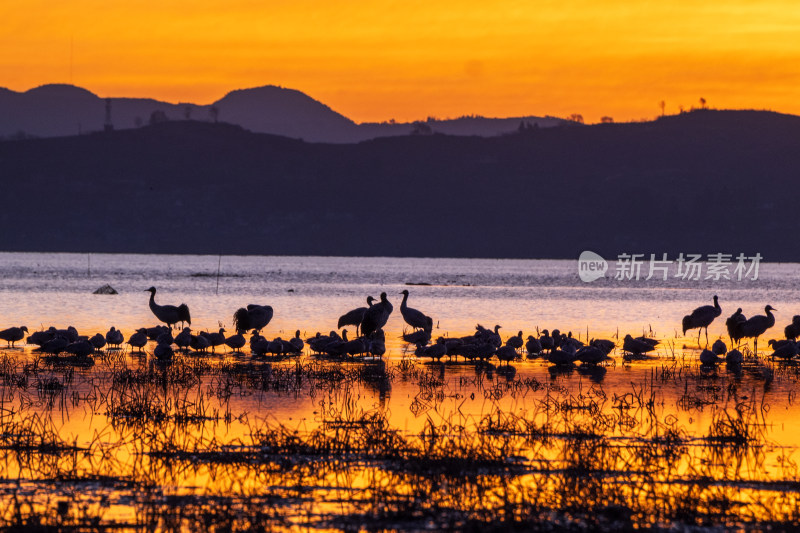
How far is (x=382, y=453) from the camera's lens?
13.1 metres

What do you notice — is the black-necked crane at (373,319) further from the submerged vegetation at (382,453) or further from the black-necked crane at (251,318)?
the submerged vegetation at (382,453)

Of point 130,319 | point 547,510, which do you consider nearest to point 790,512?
point 547,510

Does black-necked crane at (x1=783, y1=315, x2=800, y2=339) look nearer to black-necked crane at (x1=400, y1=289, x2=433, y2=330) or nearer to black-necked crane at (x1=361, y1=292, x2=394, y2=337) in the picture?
black-necked crane at (x1=400, y1=289, x2=433, y2=330)

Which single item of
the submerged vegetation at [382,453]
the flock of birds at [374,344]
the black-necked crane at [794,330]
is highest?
the black-necked crane at [794,330]

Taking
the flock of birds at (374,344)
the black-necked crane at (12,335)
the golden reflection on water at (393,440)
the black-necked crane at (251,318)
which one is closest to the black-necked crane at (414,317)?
the flock of birds at (374,344)

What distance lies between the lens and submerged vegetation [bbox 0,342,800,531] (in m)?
10.7

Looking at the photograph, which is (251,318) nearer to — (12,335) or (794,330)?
(12,335)

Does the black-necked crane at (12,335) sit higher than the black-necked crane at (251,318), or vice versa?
the black-necked crane at (251,318)

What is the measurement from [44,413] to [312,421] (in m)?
3.61

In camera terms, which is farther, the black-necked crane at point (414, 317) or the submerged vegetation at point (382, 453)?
the black-necked crane at point (414, 317)

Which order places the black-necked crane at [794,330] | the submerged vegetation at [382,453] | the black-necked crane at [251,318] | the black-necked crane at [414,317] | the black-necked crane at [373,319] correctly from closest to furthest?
the submerged vegetation at [382,453]
the black-necked crane at [373,319]
the black-necked crane at [414,317]
the black-necked crane at [251,318]
the black-necked crane at [794,330]

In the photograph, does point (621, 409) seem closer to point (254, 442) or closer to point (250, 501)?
point (254, 442)

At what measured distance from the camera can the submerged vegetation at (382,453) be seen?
10.7 m

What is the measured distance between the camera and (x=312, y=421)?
52.2 feet
